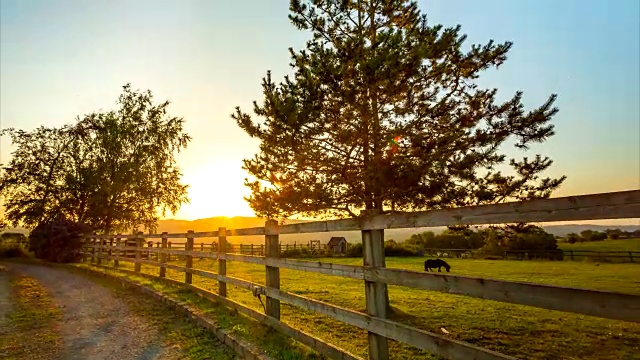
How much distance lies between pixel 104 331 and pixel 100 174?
23.0 metres

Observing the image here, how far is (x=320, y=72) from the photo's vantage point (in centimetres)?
800

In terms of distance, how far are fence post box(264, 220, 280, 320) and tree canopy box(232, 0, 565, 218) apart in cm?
252

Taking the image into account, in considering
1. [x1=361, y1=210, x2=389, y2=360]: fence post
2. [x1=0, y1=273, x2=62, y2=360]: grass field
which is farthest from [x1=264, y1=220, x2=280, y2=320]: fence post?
[x1=0, y1=273, x2=62, y2=360]: grass field

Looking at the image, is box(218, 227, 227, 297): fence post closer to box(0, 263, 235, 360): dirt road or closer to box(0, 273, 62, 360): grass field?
box(0, 263, 235, 360): dirt road

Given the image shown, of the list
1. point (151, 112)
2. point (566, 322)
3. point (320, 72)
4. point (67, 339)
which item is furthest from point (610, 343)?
point (151, 112)

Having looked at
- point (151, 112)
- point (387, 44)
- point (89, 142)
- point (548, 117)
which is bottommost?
point (548, 117)

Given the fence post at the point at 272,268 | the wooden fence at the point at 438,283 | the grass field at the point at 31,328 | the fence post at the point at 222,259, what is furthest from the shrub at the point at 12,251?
the wooden fence at the point at 438,283

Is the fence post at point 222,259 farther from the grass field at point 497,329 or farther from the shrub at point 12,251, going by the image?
the shrub at point 12,251

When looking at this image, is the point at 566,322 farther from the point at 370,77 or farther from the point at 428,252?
the point at 428,252

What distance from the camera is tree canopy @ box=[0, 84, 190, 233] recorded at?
88.4ft

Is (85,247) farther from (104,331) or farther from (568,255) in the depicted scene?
(568,255)

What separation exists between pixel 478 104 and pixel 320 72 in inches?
139

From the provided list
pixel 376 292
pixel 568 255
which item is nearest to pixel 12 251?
pixel 376 292

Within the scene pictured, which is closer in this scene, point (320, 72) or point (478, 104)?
point (320, 72)
